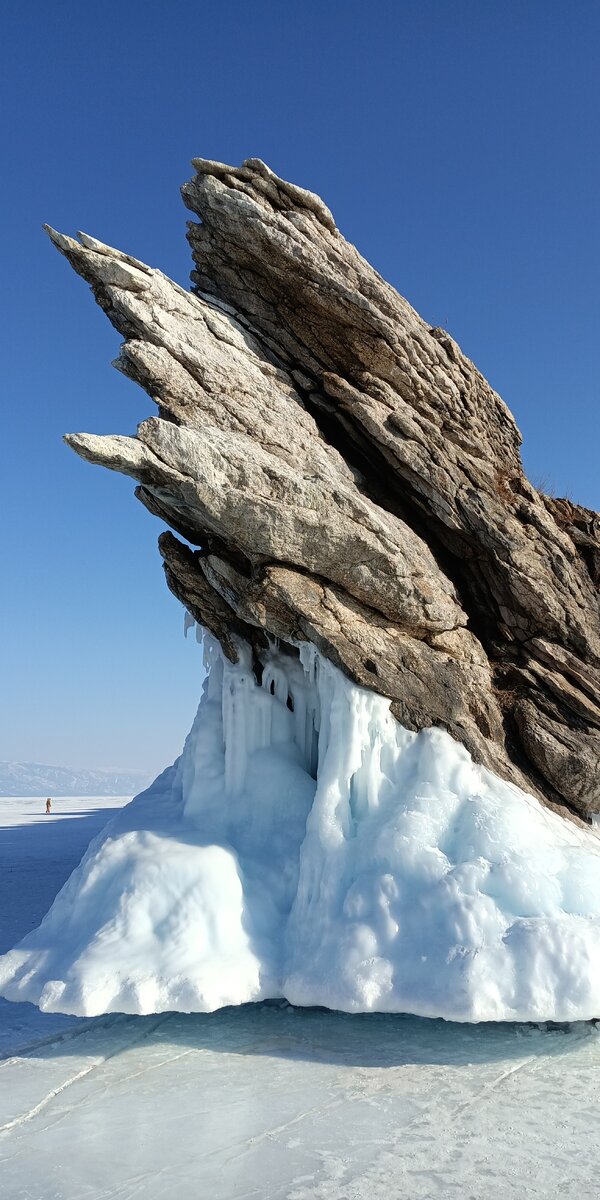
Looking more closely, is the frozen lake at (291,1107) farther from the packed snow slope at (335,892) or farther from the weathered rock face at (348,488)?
the weathered rock face at (348,488)

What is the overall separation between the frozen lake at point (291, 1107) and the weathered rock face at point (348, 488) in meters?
3.90

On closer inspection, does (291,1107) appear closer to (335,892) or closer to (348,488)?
(335,892)

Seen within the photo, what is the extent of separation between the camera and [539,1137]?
6.66 m

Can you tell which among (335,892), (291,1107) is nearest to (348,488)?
(335,892)

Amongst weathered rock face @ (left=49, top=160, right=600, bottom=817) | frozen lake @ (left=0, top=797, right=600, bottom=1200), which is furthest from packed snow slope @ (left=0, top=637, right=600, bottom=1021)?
weathered rock face @ (left=49, top=160, right=600, bottom=817)

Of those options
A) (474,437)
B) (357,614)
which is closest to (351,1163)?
(357,614)

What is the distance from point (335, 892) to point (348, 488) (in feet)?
19.2

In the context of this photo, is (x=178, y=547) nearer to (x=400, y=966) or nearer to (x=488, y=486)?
(x=488, y=486)

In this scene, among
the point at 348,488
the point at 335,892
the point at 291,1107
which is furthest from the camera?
the point at 348,488

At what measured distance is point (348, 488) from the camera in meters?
11.7

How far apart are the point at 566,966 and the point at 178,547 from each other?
8223mm

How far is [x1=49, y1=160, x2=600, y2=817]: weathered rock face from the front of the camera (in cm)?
1097

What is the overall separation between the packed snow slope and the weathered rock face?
974mm

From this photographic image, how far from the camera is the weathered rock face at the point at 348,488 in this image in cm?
1097
